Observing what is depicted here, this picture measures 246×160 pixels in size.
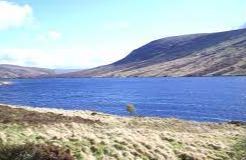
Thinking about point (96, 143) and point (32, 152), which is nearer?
point (32, 152)

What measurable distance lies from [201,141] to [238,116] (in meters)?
58.5

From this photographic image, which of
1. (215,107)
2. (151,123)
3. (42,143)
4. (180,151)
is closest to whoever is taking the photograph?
(42,143)

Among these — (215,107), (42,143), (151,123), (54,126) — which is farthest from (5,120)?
(215,107)

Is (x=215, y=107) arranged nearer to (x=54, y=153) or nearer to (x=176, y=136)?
(x=176, y=136)

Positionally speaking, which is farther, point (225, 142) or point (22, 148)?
point (225, 142)

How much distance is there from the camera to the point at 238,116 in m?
97.8

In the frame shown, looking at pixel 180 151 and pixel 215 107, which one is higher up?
pixel 180 151

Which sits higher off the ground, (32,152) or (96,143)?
(32,152)

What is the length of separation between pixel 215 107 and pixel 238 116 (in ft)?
69.4

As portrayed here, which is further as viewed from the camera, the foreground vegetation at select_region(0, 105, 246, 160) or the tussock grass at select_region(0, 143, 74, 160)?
the foreground vegetation at select_region(0, 105, 246, 160)

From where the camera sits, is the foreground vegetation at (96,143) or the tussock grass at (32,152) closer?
the tussock grass at (32,152)

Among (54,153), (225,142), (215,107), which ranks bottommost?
(215,107)

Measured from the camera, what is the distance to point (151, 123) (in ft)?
186

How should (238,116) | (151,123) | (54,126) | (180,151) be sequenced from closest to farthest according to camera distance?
(180,151), (54,126), (151,123), (238,116)
